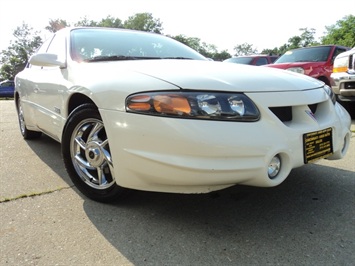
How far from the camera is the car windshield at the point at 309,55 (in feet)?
24.7

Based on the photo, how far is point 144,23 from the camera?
75000mm

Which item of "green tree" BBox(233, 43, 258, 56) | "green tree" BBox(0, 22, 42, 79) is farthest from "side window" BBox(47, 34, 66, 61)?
"green tree" BBox(233, 43, 258, 56)

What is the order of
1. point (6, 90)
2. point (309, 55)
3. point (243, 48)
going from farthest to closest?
point (243, 48) < point (6, 90) < point (309, 55)

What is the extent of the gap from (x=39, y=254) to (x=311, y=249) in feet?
4.72

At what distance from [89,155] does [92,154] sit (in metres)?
0.04

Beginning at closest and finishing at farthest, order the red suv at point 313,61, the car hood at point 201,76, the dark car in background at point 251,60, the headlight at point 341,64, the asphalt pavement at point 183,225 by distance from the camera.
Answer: the asphalt pavement at point 183,225, the car hood at point 201,76, the headlight at point 341,64, the red suv at point 313,61, the dark car in background at point 251,60

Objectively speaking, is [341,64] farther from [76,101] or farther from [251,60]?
[76,101]

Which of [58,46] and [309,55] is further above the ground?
[58,46]

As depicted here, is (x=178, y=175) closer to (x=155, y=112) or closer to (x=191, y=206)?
(x=155, y=112)

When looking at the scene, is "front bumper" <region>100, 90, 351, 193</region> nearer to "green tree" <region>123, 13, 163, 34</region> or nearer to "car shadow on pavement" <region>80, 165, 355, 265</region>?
"car shadow on pavement" <region>80, 165, 355, 265</region>

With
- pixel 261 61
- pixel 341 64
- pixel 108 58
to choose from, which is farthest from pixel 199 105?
pixel 261 61

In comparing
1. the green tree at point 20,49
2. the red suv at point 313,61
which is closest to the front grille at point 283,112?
the red suv at point 313,61

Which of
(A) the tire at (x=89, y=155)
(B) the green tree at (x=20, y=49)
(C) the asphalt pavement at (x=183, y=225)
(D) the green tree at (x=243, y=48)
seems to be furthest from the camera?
(D) the green tree at (x=243, y=48)

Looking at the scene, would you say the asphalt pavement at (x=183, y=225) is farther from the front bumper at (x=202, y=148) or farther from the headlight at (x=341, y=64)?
the headlight at (x=341, y=64)
